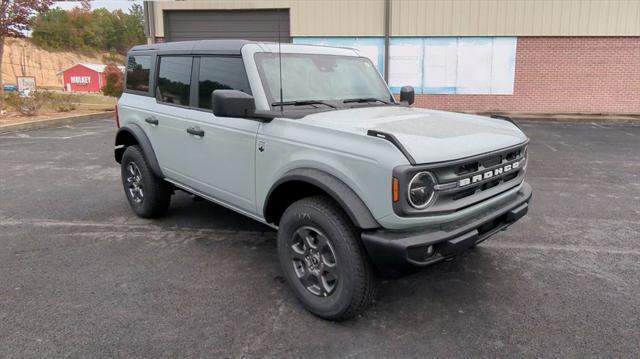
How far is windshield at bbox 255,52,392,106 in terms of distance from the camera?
Answer: 12.4 feet

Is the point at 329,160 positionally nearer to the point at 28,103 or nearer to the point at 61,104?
the point at 28,103

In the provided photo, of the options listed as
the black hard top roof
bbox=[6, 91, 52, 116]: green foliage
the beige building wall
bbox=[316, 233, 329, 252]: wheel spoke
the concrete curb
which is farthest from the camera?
the beige building wall

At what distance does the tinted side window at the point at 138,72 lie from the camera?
507 cm

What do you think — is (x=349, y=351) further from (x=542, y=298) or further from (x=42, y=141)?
(x=42, y=141)

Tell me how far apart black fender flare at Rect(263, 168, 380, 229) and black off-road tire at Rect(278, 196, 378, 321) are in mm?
115

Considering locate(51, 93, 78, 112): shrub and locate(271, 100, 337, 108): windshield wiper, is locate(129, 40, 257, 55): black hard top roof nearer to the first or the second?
locate(271, 100, 337, 108): windshield wiper

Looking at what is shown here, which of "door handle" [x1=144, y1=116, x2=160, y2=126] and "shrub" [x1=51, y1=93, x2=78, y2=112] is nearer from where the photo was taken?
"door handle" [x1=144, y1=116, x2=160, y2=126]

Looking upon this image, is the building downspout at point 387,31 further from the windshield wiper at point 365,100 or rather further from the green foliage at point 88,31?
the green foliage at point 88,31

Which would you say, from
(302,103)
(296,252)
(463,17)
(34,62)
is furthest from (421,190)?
(34,62)

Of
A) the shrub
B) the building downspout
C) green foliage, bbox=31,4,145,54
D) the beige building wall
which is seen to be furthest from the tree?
green foliage, bbox=31,4,145,54

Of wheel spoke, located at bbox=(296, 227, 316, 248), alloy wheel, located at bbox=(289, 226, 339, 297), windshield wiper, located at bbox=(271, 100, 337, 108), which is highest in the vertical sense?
windshield wiper, located at bbox=(271, 100, 337, 108)

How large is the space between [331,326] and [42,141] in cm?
1055

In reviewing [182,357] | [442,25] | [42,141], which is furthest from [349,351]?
[442,25]

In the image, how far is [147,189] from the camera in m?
5.03
